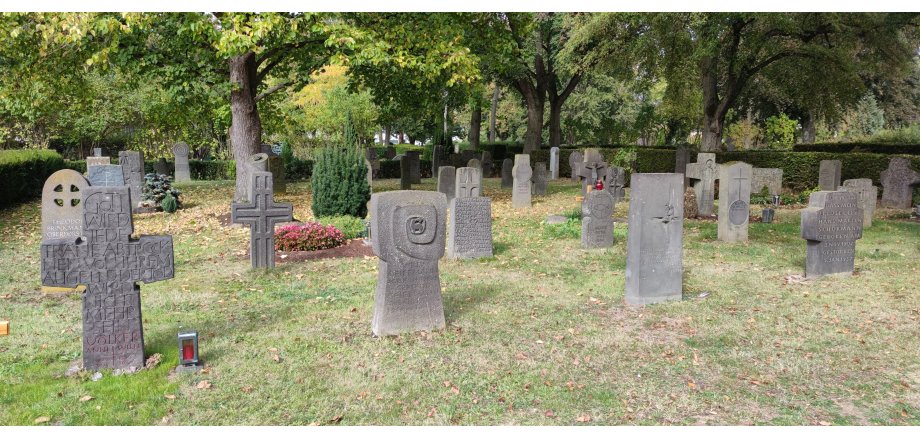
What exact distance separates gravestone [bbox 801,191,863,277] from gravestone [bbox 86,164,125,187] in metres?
12.7

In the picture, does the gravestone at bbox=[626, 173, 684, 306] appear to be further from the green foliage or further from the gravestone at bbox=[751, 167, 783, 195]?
the gravestone at bbox=[751, 167, 783, 195]

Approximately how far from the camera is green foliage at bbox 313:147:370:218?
14.3 meters

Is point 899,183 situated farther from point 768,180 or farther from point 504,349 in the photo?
point 504,349

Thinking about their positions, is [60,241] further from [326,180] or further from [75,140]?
[75,140]

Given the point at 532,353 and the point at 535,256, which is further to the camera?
the point at 535,256

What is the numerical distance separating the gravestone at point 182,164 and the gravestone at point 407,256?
21.5 m

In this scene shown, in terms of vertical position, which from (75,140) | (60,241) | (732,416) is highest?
(75,140)

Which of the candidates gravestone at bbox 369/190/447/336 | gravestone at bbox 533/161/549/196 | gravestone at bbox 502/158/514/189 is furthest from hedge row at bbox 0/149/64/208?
gravestone at bbox 369/190/447/336

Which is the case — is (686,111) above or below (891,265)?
above

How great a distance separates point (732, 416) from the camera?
5.17m

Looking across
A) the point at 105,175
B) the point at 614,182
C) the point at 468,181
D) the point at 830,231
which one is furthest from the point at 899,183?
the point at 105,175

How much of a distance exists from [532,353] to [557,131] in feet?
86.2

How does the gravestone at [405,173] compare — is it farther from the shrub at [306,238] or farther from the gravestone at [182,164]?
the shrub at [306,238]

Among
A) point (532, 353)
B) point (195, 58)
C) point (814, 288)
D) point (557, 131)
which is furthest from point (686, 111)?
point (532, 353)
